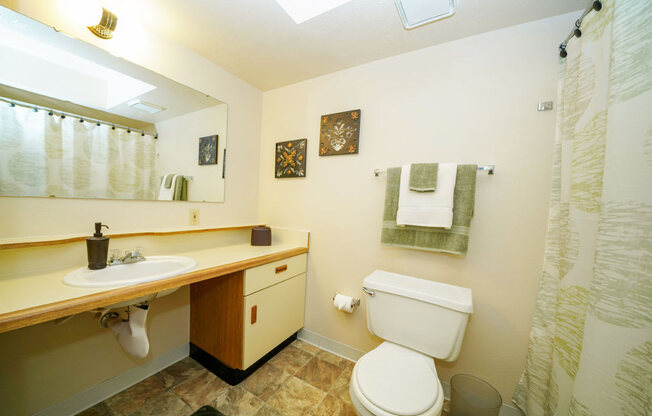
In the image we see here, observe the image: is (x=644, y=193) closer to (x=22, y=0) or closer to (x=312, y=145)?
(x=312, y=145)

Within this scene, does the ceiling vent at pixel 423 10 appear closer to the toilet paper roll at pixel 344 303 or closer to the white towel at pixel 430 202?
the white towel at pixel 430 202

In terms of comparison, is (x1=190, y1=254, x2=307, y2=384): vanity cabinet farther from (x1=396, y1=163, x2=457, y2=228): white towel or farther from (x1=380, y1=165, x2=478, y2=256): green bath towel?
(x1=396, y1=163, x2=457, y2=228): white towel

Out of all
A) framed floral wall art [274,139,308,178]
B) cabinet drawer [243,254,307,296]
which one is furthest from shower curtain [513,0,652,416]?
framed floral wall art [274,139,308,178]

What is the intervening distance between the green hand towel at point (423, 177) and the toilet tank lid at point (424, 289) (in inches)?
22.0

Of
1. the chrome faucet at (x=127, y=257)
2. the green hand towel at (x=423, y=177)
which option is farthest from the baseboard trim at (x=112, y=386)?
the green hand towel at (x=423, y=177)

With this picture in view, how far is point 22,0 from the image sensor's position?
89cm

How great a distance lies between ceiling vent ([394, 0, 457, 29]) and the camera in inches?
39.2

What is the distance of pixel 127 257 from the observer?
109 centimetres

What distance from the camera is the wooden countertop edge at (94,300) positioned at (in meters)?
0.60

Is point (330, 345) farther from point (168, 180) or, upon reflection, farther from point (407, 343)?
point (168, 180)

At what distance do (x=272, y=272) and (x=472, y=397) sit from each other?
1324 mm

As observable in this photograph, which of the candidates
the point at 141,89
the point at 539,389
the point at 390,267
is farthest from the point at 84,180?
the point at 539,389

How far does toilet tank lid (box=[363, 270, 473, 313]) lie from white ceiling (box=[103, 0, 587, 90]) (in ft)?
4.42

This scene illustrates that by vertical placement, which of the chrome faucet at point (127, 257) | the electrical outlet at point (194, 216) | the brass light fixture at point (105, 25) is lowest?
the chrome faucet at point (127, 257)
